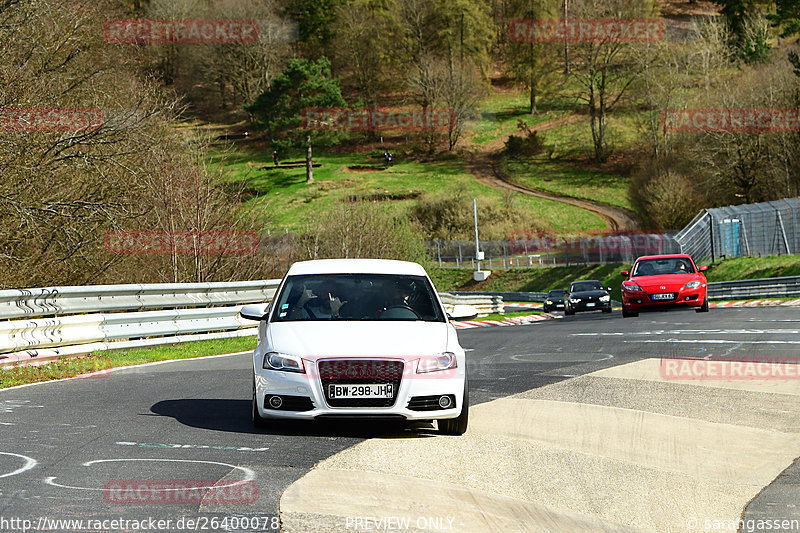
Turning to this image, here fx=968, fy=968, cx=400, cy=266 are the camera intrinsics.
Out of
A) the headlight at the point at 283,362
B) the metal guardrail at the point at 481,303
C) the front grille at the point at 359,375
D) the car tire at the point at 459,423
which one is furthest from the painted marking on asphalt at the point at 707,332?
the metal guardrail at the point at 481,303

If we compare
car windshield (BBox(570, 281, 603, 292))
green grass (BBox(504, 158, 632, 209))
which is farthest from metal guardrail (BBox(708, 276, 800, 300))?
green grass (BBox(504, 158, 632, 209))

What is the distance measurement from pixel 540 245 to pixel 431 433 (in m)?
62.2

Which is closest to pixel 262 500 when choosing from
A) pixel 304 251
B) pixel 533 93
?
pixel 304 251

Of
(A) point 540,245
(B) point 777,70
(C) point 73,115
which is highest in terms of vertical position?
(B) point 777,70

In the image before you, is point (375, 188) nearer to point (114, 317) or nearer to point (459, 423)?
point (114, 317)

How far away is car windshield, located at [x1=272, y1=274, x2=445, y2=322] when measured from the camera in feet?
29.3

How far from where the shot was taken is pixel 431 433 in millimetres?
8242

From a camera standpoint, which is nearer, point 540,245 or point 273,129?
point 540,245

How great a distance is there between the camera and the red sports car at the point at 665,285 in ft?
83.1

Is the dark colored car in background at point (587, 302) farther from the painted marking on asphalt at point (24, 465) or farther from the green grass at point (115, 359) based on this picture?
the painted marking on asphalt at point (24, 465)

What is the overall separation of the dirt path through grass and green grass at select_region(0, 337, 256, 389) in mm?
59833

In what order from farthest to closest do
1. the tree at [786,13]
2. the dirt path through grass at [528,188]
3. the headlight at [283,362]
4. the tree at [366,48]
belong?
the tree at [366,48], the dirt path through grass at [528,188], the tree at [786,13], the headlight at [283,362]

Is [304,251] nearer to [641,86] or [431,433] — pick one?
[431,433]

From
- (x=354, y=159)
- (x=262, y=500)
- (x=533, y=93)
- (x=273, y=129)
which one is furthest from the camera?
(x=533, y=93)
